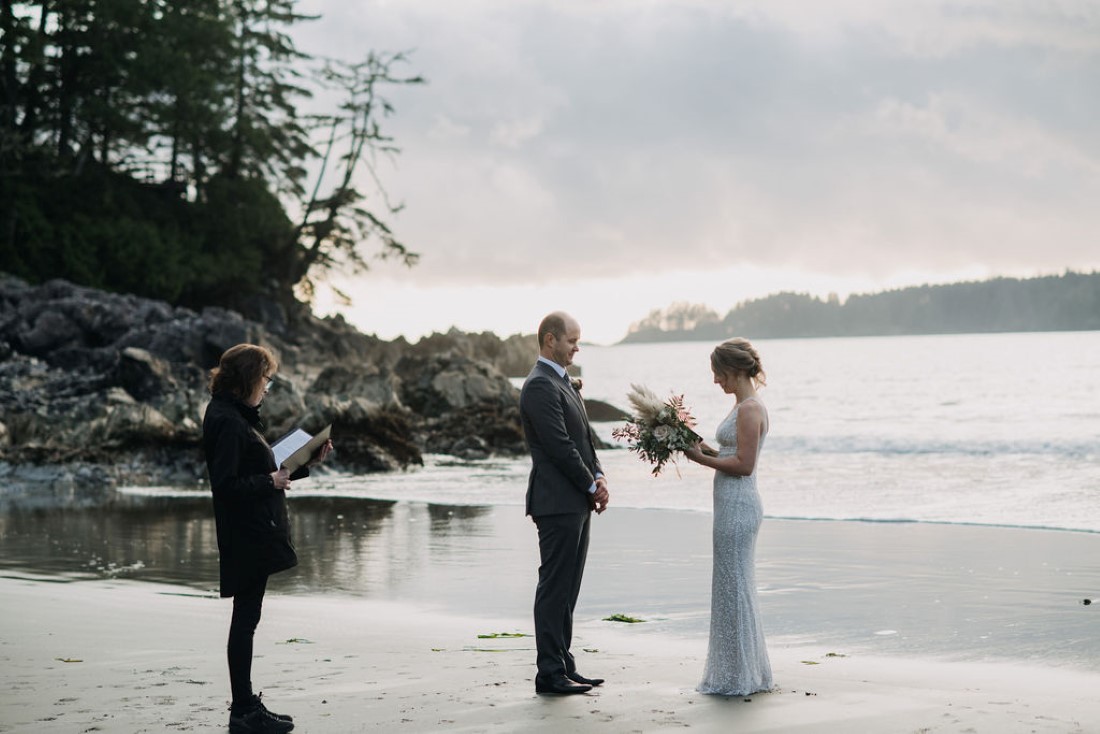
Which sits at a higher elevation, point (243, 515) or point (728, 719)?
point (243, 515)

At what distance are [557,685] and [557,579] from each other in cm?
52

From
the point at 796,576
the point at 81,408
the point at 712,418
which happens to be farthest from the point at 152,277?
the point at 796,576

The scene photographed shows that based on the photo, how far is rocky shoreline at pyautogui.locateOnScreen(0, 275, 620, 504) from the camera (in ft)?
66.9

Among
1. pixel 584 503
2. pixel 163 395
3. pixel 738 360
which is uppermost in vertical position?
pixel 738 360

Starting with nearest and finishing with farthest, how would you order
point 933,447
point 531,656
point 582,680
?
point 582,680 → point 531,656 → point 933,447

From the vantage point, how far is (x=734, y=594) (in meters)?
5.93

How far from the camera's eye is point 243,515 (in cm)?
525

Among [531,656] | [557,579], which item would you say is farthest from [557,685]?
[531,656]

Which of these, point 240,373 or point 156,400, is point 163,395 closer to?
point 156,400

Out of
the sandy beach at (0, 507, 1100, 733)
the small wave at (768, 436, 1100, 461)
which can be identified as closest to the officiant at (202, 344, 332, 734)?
the sandy beach at (0, 507, 1100, 733)

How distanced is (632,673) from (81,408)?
61.0 ft

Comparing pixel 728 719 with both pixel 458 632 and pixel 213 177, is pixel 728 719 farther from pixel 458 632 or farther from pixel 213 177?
pixel 213 177

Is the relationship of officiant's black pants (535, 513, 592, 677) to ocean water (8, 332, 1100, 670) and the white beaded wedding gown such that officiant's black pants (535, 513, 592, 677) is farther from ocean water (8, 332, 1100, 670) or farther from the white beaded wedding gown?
ocean water (8, 332, 1100, 670)

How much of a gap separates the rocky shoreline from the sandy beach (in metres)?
9.35
